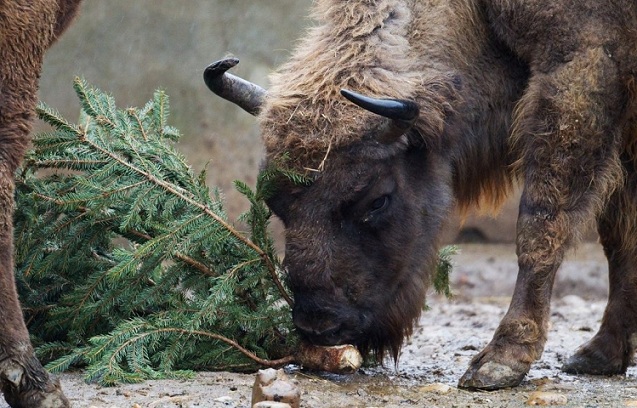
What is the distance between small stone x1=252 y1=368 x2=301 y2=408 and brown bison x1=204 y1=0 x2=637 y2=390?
2.46ft

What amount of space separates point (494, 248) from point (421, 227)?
6567 millimetres

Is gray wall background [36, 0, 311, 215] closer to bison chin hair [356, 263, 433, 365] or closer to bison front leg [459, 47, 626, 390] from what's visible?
bison chin hair [356, 263, 433, 365]

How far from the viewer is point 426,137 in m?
5.01

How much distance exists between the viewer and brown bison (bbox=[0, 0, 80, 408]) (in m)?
3.72

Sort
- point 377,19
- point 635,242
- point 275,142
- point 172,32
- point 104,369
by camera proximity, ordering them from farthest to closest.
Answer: point 172,32
point 635,242
point 377,19
point 275,142
point 104,369

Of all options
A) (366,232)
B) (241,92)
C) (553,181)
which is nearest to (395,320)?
(366,232)

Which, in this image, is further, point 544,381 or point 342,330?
point 544,381

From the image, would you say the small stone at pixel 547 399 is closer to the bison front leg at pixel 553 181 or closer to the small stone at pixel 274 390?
the bison front leg at pixel 553 181

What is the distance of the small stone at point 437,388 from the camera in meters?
4.70

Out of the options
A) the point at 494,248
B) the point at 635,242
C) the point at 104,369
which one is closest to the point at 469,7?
the point at 635,242

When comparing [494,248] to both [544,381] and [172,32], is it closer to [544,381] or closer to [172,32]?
[172,32]

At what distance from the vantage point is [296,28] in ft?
38.1

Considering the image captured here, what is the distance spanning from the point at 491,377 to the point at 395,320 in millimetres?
547

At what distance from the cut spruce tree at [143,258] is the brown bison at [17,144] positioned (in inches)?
37.5
